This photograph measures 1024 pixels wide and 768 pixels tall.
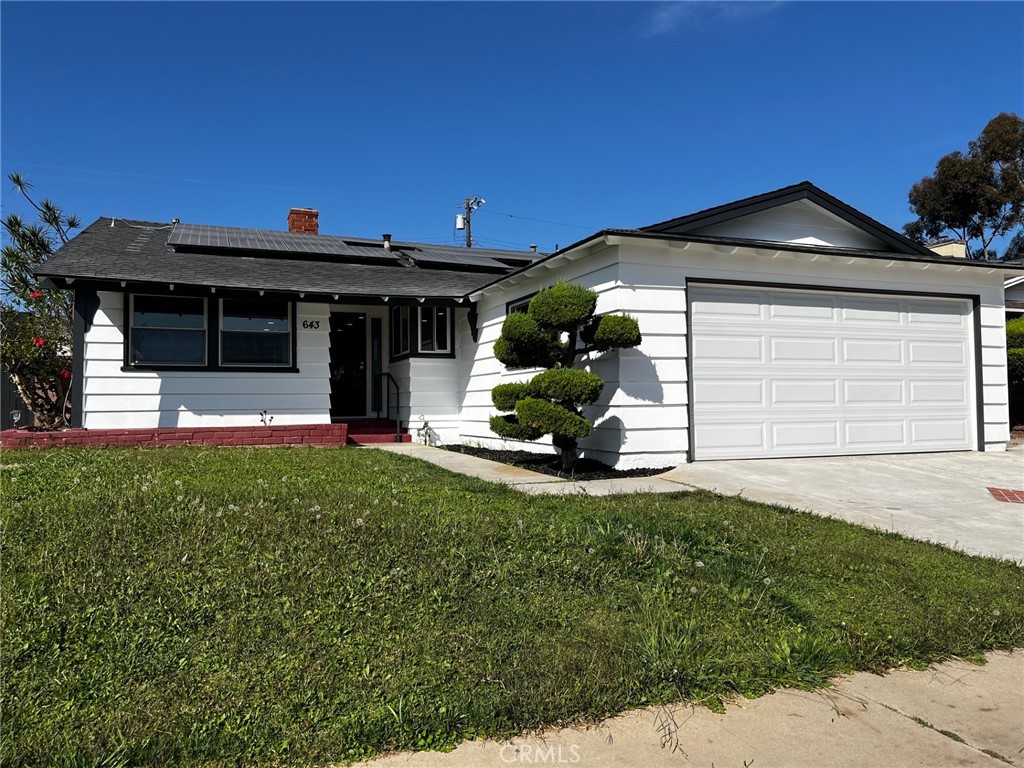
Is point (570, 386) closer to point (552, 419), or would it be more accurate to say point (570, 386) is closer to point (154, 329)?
point (552, 419)

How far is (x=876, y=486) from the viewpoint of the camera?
7988mm

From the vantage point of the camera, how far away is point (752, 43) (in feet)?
36.4

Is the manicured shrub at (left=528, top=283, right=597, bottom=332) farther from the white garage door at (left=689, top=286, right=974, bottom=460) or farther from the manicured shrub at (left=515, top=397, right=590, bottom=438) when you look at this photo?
the white garage door at (left=689, top=286, right=974, bottom=460)

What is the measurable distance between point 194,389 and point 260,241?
4.33 meters

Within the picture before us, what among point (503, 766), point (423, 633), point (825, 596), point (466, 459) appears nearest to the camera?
point (503, 766)

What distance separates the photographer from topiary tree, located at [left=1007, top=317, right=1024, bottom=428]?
14734 mm

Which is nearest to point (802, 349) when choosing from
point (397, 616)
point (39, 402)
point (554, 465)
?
point (554, 465)

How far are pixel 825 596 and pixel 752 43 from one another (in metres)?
9.91

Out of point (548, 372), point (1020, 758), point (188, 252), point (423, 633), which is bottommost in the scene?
point (1020, 758)

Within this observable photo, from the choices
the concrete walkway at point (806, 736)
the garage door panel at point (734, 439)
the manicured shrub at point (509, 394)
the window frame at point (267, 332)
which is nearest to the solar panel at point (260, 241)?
the window frame at point (267, 332)

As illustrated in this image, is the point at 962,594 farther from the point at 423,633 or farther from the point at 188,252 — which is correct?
the point at 188,252

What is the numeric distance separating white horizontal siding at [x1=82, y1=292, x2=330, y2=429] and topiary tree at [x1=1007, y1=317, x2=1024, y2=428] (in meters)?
14.1

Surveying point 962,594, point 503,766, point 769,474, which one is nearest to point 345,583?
point 503,766

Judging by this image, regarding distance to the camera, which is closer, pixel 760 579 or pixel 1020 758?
pixel 1020 758
